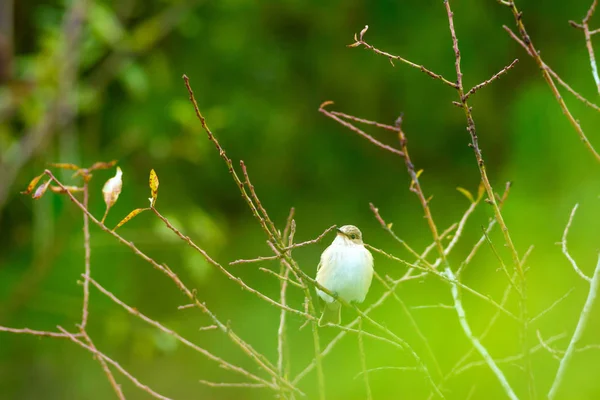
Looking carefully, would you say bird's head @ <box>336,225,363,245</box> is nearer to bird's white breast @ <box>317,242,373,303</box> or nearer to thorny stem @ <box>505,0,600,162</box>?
bird's white breast @ <box>317,242,373,303</box>

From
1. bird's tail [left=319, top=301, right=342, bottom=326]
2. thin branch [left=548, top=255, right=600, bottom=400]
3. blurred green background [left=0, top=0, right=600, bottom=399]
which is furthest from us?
blurred green background [left=0, top=0, right=600, bottom=399]

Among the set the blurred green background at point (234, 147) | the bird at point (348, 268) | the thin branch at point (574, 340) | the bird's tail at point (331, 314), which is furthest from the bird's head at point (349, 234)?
the blurred green background at point (234, 147)

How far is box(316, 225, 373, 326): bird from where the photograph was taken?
89.6 inches

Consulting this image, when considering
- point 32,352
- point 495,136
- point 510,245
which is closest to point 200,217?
point 32,352

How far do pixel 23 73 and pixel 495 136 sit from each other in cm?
311

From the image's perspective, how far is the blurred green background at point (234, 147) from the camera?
4.35m

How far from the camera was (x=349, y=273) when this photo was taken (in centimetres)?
228

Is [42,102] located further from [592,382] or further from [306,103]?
[592,382]

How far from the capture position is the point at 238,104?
17.3 ft

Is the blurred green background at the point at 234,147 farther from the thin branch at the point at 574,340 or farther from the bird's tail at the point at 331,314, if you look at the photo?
the thin branch at the point at 574,340

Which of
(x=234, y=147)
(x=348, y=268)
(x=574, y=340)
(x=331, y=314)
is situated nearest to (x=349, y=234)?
(x=348, y=268)

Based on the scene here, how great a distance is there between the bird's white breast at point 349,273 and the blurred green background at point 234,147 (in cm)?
166


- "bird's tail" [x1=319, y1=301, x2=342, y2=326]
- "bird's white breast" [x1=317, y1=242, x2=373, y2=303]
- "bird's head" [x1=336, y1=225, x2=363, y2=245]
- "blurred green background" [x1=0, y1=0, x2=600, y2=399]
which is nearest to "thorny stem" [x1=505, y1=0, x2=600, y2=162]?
"bird's head" [x1=336, y1=225, x2=363, y2=245]

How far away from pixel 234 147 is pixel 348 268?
3093mm
